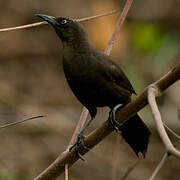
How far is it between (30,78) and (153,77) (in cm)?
197

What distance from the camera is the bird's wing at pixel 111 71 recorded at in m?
3.57

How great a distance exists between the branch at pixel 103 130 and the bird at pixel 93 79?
45 cm

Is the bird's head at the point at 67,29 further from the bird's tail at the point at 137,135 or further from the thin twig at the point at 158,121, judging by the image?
the thin twig at the point at 158,121

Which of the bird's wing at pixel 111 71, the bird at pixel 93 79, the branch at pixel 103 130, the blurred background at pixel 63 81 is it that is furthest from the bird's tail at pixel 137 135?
the blurred background at pixel 63 81

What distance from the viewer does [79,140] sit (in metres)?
3.45

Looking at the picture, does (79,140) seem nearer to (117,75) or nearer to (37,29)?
(117,75)

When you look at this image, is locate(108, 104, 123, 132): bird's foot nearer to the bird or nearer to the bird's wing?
the bird

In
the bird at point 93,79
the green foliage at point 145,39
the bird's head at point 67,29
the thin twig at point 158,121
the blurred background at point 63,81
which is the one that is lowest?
the blurred background at point 63,81

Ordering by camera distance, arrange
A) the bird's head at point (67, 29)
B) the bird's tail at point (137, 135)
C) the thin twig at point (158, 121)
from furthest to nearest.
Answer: the bird's head at point (67, 29), the bird's tail at point (137, 135), the thin twig at point (158, 121)

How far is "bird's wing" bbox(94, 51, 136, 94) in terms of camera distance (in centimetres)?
357

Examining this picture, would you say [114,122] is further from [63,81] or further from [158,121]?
[63,81]

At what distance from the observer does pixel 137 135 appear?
12.1ft

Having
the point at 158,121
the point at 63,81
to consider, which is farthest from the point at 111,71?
the point at 63,81

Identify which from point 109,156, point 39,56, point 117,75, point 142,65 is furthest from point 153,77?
point 117,75
